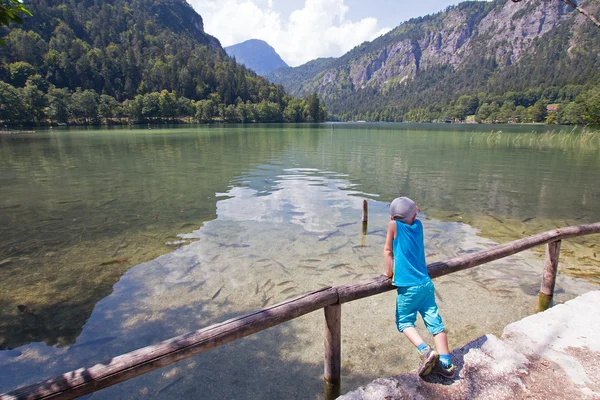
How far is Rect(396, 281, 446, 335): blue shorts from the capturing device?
4105mm

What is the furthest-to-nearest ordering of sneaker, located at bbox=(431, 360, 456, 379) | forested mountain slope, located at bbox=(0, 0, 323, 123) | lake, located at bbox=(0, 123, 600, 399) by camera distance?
forested mountain slope, located at bbox=(0, 0, 323, 123) → lake, located at bbox=(0, 123, 600, 399) → sneaker, located at bbox=(431, 360, 456, 379)

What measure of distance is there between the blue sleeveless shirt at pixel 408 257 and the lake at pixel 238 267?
228 cm

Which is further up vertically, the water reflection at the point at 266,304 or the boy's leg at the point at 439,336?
the boy's leg at the point at 439,336

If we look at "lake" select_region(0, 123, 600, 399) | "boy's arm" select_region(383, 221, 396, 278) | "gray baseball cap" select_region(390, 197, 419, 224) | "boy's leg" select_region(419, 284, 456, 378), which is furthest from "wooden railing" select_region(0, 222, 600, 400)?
"lake" select_region(0, 123, 600, 399)

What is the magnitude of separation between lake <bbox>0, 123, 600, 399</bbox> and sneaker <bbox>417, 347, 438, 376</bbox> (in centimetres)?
182

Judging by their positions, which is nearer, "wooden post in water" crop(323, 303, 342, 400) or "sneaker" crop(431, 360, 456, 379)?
"sneaker" crop(431, 360, 456, 379)

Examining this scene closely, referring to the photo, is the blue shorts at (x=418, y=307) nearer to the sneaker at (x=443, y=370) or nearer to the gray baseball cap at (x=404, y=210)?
the sneaker at (x=443, y=370)

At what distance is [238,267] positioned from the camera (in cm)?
938

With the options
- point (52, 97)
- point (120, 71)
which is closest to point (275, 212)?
point (52, 97)

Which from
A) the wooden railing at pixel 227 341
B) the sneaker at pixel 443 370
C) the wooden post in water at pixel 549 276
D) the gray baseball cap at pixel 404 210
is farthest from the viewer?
the wooden post in water at pixel 549 276

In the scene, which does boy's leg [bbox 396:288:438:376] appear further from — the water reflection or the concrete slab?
the water reflection

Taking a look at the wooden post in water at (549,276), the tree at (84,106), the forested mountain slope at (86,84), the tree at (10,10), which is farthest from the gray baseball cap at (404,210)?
the tree at (84,106)

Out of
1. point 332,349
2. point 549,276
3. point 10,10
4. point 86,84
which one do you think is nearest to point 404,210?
point 332,349

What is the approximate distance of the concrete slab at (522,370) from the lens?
3.61 meters
